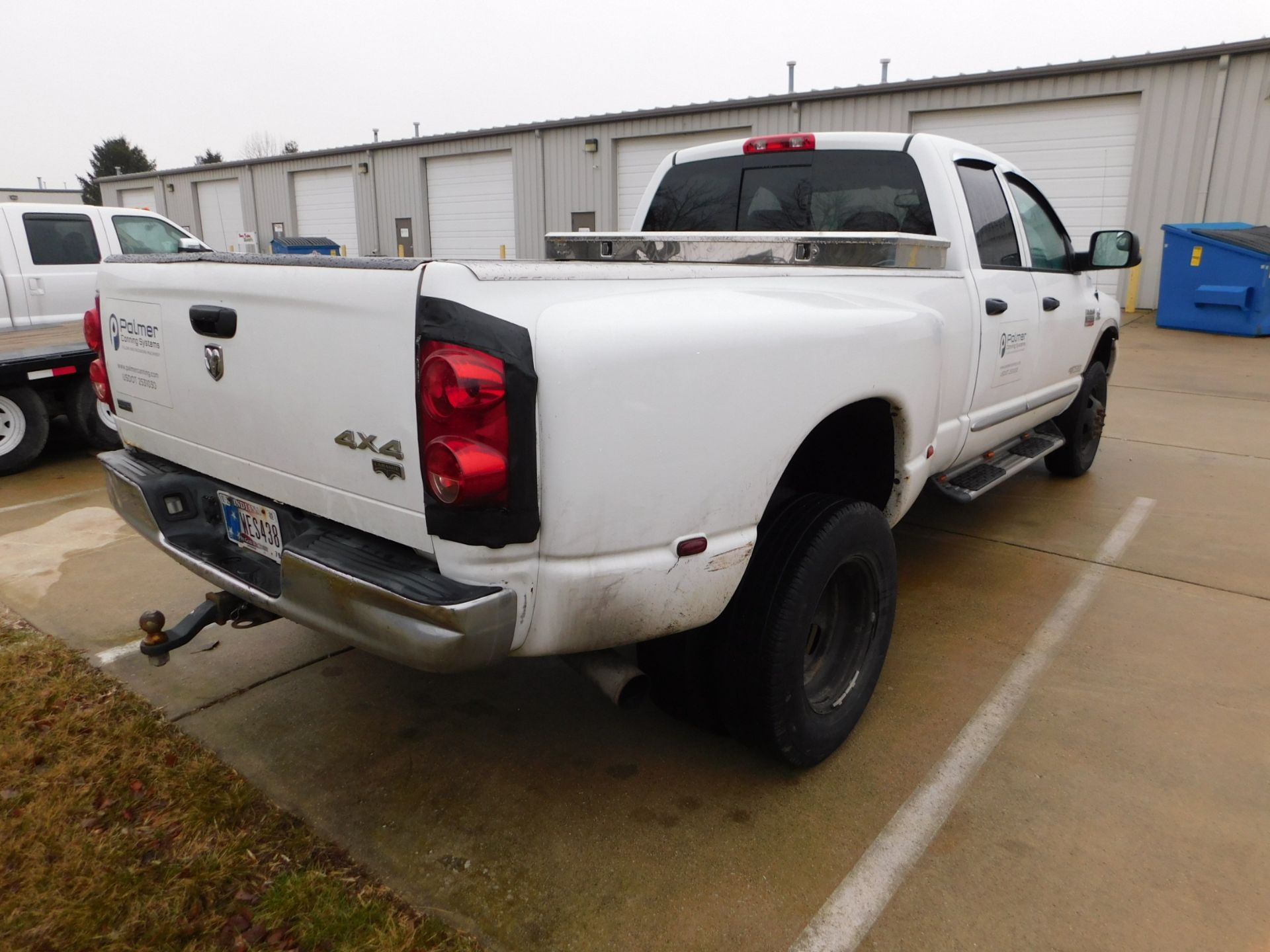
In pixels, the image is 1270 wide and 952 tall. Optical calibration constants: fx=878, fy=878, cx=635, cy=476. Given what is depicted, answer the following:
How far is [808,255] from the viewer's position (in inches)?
134

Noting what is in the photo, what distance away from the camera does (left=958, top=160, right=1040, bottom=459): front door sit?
3.63 metres

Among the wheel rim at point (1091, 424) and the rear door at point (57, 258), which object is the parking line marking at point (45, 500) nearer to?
the rear door at point (57, 258)

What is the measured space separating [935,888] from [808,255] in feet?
7.38

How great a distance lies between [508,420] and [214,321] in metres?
1.04

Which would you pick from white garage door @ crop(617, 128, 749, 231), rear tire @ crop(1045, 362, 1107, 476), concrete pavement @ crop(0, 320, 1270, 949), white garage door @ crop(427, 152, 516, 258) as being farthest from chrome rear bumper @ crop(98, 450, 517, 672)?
white garage door @ crop(427, 152, 516, 258)

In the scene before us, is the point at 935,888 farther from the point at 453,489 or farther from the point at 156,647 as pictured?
the point at 156,647

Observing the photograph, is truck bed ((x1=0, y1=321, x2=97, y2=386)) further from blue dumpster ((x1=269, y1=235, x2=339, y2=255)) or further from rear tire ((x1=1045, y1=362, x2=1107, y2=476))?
blue dumpster ((x1=269, y1=235, x2=339, y2=255))

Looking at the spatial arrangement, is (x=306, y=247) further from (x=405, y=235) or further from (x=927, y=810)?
(x=927, y=810)

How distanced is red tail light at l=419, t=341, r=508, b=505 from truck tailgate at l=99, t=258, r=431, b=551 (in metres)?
0.07

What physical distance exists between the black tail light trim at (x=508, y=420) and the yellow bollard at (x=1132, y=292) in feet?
49.2

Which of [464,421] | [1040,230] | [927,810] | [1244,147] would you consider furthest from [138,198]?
[927,810]

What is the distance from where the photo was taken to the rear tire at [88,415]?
254 inches

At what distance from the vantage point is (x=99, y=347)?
9.77 feet

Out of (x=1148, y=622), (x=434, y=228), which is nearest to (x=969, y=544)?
(x=1148, y=622)
